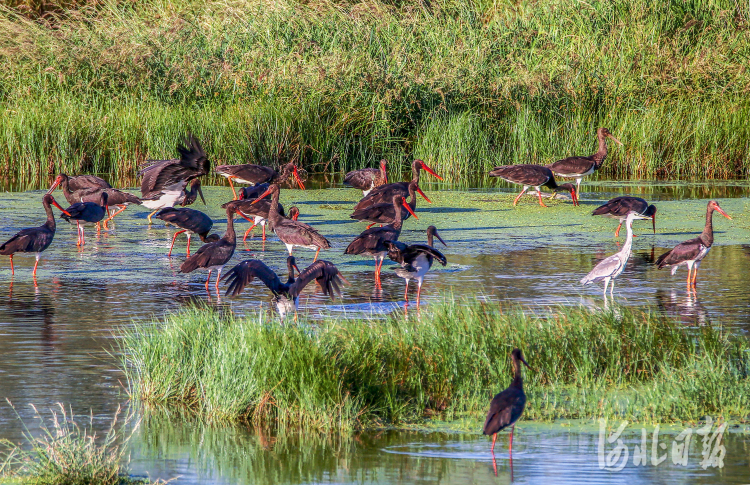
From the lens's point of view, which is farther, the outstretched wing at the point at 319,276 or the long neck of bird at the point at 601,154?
the long neck of bird at the point at 601,154

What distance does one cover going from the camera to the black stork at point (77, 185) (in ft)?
49.9

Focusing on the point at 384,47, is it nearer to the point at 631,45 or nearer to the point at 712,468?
the point at 631,45

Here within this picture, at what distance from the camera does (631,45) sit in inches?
878

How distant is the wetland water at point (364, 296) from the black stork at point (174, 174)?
18.2 inches

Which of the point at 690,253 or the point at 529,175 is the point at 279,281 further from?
the point at 529,175

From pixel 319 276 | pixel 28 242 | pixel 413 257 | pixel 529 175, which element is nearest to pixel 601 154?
pixel 529 175

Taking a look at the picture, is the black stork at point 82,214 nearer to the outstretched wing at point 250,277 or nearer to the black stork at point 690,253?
the outstretched wing at point 250,277

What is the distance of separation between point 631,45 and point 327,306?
A: 14.7 meters

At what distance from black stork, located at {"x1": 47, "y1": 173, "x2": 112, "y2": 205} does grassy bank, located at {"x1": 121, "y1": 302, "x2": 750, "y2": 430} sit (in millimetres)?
8154

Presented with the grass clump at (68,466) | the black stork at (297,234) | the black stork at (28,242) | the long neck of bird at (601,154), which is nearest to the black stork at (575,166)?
the long neck of bird at (601,154)

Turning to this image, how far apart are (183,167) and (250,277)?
419 cm

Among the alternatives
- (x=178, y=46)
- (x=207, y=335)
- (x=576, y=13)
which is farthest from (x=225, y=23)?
(x=207, y=335)

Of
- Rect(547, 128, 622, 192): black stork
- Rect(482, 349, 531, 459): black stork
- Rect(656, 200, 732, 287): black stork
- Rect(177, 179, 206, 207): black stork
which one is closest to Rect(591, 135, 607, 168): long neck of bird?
Rect(547, 128, 622, 192): black stork

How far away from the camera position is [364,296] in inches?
403
